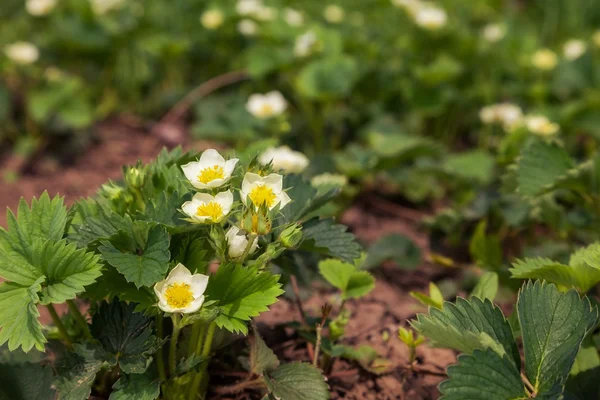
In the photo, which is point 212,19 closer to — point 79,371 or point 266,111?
point 266,111

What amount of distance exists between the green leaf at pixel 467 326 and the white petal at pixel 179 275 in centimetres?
37

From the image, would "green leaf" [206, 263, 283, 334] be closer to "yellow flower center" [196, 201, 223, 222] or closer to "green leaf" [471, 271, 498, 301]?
"yellow flower center" [196, 201, 223, 222]

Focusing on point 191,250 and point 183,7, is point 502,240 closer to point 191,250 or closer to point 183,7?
point 191,250

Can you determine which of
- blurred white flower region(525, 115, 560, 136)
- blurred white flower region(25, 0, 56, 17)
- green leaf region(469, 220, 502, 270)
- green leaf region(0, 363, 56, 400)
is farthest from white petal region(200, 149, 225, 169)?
blurred white flower region(25, 0, 56, 17)

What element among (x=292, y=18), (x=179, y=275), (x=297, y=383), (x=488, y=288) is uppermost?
(x=292, y=18)

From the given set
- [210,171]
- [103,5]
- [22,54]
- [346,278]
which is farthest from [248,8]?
[210,171]

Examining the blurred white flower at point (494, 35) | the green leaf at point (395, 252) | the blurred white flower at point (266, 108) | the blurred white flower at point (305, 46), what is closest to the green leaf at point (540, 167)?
the green leaf at point (395, 252)

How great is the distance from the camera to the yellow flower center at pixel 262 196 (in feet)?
3.52

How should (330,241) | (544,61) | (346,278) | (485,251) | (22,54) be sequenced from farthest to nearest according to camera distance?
(544,61), (22,54), (485,251), (346,278), (330,241)

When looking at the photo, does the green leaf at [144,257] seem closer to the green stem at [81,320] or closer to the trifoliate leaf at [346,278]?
the green stem at [81,320]

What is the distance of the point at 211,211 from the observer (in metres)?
1.05

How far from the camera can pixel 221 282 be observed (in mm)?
1106

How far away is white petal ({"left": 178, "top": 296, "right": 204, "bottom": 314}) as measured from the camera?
1.02 m

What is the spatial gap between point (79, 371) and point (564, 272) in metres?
0.86
